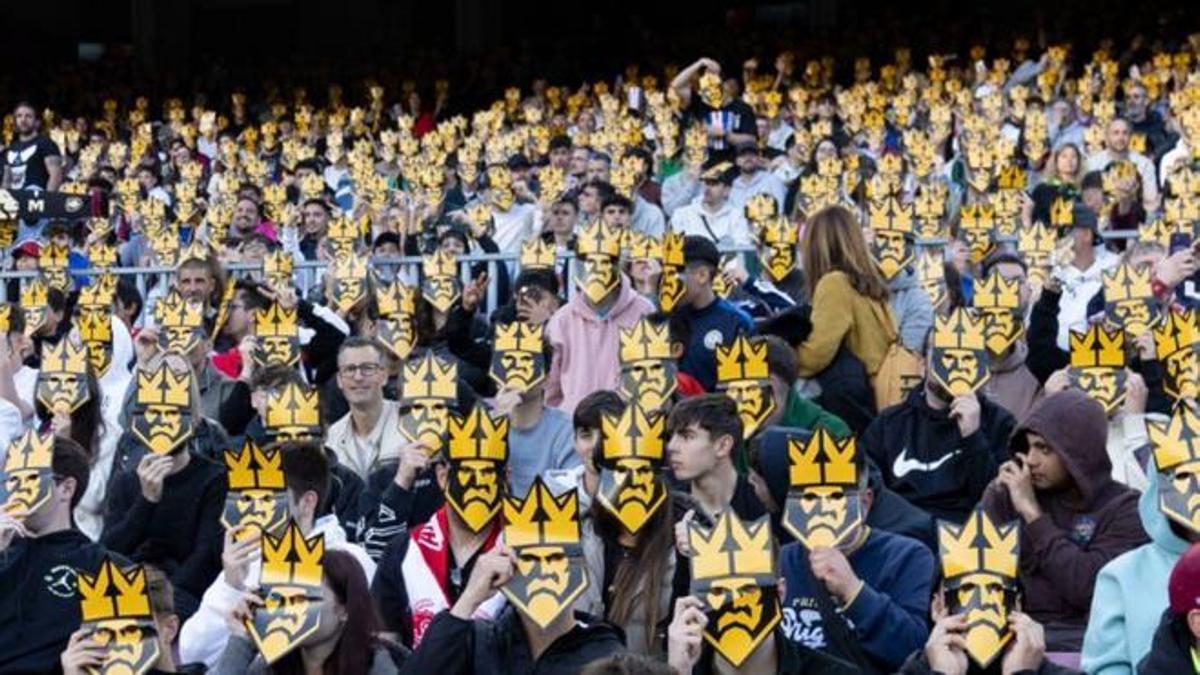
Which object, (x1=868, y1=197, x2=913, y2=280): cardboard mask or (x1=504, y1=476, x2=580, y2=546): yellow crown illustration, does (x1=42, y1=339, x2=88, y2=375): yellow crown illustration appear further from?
(x1=504, y1=476, x2=580, y2=546): yellow crown illustration

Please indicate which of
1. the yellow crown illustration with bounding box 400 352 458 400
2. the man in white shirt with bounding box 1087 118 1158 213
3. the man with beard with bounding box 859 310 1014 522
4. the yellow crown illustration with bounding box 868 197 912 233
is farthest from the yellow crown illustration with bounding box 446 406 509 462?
the man in white shirt with bounding box 1087 118 1158 213

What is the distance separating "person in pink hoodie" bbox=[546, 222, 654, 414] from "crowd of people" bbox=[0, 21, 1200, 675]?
0.02 meters

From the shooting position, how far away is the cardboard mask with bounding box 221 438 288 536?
22.4 feet

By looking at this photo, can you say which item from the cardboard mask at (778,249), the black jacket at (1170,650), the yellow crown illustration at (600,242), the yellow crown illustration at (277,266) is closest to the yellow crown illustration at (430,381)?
the yellow crown illustration at (600,242)

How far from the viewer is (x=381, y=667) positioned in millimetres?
5914

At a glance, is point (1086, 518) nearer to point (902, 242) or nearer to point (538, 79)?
point (902, 242)

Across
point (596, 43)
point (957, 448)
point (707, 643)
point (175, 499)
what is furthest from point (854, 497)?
point (596, 43)

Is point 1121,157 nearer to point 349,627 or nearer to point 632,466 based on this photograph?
point 632,466

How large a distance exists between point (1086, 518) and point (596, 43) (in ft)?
80.7

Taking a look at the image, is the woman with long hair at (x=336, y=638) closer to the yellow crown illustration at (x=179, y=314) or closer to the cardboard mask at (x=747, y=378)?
the cardboard mask at (x=747, y=378)

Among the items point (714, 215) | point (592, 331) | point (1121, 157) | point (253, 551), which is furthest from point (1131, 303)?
point (1121, 157)

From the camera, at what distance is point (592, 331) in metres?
10.2

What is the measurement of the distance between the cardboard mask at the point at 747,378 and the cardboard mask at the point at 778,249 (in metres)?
3.71

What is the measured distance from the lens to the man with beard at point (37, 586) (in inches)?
269
